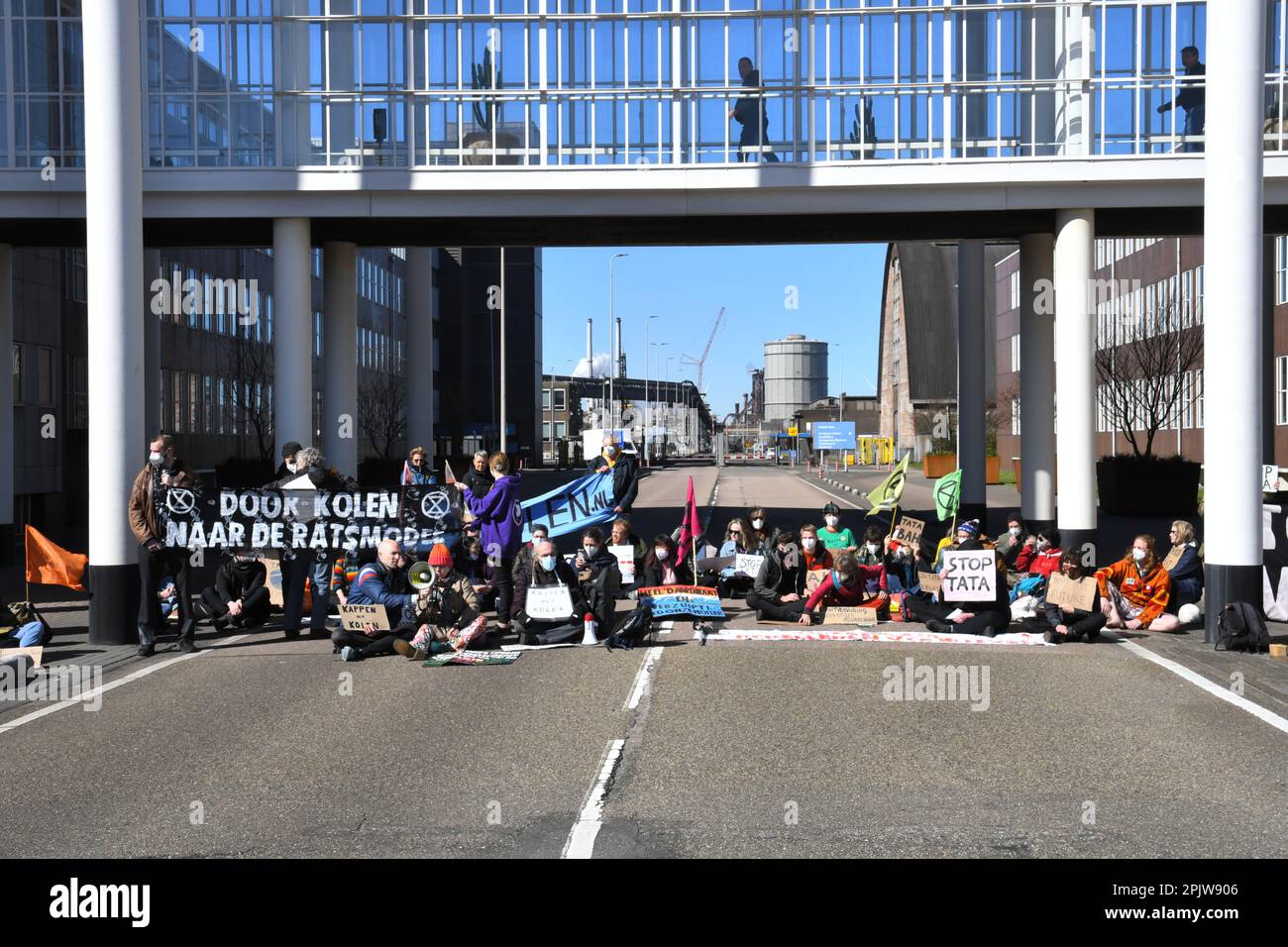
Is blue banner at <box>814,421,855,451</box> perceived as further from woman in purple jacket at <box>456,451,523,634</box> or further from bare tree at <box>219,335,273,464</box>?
woman in purple jacket at <box>456,451,523,634</box>

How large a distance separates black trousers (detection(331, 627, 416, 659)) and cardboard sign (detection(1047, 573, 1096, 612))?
6.91 m

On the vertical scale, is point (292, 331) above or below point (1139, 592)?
above

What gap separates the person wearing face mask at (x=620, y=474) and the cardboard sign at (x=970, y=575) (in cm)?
489

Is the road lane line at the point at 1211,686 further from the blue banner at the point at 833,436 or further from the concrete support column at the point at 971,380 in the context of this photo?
the blue banner at the point at 833,436

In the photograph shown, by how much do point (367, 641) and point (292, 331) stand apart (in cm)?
1080

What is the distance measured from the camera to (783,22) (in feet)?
76.0

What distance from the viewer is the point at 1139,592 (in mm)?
16688

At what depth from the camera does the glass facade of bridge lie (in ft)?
76.2

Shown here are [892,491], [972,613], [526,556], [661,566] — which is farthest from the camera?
[892,491]

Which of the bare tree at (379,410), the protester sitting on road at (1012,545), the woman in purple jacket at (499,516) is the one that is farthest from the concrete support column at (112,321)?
the bare tree at (379,410)

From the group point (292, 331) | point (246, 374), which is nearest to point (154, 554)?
point (292, 331)

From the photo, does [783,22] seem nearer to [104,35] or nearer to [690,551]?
[690,551]

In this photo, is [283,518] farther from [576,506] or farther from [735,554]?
[735,554]

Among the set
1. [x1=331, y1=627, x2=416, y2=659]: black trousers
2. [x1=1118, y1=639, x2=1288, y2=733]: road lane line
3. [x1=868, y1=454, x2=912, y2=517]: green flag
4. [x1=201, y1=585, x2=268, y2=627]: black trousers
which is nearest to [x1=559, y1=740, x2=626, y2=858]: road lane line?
[x1=1118, y1=639, x2=1288, y2=733]: road lane line
